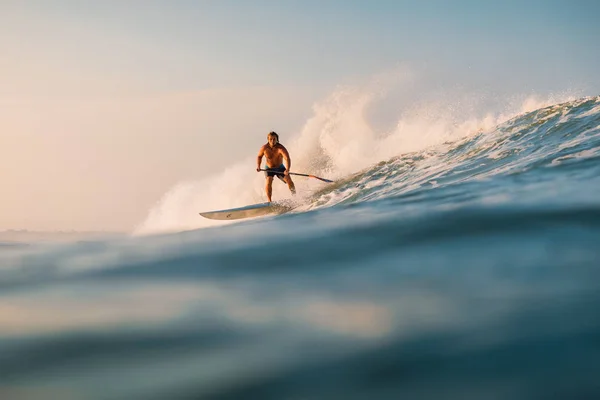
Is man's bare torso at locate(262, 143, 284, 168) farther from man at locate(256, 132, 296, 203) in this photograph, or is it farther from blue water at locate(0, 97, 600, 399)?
blue water at locate(0, 97, 600, 399)

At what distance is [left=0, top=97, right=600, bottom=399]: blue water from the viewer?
1.72 metres

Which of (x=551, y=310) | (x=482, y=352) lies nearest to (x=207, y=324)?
(x=482, y=352)

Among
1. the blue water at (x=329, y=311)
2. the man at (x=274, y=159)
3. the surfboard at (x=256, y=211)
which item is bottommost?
the blue water at (x=329, y=311)

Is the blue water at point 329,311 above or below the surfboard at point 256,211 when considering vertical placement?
below

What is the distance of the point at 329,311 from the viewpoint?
228 cm

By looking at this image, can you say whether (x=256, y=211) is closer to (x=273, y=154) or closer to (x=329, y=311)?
(x=273, y=154)

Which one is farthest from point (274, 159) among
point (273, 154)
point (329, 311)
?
point (329, 311)

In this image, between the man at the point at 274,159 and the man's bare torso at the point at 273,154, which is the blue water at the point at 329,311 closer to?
the man at the point at 274,159

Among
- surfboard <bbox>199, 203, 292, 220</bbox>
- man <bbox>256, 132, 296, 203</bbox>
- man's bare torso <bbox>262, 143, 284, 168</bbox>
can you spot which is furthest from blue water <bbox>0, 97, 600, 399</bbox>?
man's bare torso <bbox>262, 143, 284, 168</bbox>

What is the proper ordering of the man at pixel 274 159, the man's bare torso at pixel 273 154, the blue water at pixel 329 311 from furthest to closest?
the man's bare torso at pixel 273 154, the man at pixel 274 159, the blue water at pixel 329 311

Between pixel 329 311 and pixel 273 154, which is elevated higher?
pixel 273 154

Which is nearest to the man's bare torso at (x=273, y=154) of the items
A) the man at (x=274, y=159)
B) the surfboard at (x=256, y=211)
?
the man at (x=274, y=159)

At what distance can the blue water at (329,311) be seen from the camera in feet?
5.64

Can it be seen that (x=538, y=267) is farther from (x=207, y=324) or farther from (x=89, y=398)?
(x=89, y=398)
